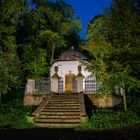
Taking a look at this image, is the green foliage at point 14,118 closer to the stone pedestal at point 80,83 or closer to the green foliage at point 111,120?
the green foliage at point 111,120

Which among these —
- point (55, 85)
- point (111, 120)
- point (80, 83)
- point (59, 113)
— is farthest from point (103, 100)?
point (111, 120)

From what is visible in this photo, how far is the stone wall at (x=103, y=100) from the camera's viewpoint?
28.1m

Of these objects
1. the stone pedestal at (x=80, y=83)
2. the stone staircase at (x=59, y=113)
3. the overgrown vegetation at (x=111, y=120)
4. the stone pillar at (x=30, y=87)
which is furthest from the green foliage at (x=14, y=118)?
the stone pedestal at (x=80, y=83)

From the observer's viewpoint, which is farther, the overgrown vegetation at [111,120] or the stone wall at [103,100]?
the stone wall at [103,100]

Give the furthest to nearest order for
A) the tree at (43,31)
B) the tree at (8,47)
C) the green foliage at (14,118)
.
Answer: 1. the tree at (43,31)
2. the tree at (8,47)
3. the green foliage at (14,118)

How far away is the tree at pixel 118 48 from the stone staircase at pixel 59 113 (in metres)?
2.70

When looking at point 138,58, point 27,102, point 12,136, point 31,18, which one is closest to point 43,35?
point 31,18

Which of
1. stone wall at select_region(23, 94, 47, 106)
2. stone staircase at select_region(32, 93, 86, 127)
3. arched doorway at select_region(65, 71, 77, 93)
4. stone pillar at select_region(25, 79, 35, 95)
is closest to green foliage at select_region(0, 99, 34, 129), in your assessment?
stone staircase at select_region(32, 93, 86, 127)

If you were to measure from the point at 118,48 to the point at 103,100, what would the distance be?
6506mm

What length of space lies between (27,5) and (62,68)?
26.8ft

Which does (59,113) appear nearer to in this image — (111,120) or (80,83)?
(111,120)

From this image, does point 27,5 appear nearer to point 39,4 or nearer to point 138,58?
point 39,4

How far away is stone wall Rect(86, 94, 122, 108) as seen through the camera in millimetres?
28064

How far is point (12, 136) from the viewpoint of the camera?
15.4 m
